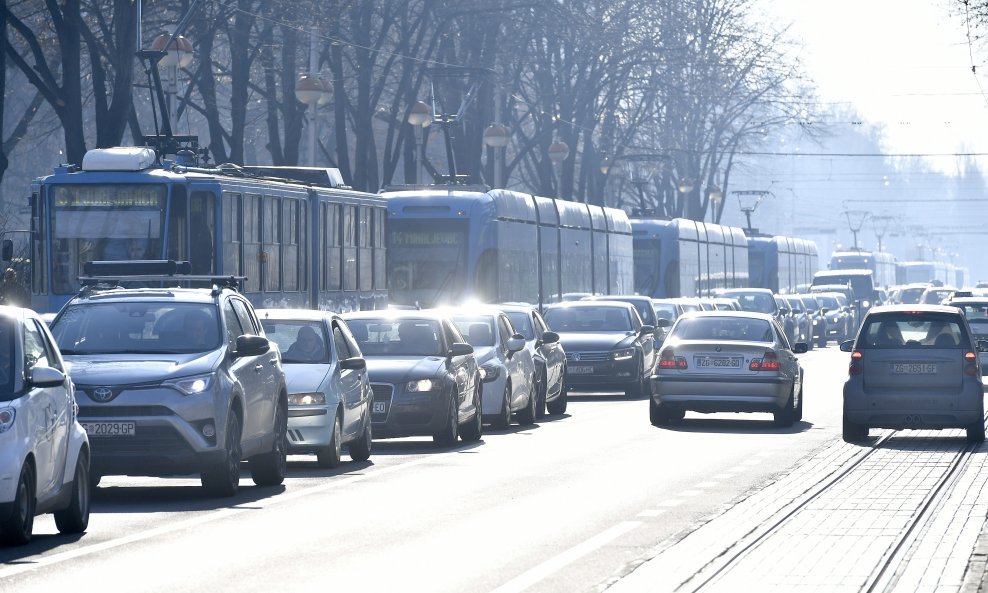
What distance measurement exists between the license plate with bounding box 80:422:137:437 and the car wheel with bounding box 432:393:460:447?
6.84 meters

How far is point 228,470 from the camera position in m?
15.9

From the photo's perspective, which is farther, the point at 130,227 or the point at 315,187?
the point at 315,187

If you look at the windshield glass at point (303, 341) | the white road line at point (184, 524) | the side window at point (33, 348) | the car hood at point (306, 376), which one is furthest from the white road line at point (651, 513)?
the windshield glass at point (303, 341)

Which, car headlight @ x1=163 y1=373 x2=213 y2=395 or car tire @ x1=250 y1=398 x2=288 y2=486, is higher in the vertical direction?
car headlight @ x1=163 y1=373 x2=213 y2=395

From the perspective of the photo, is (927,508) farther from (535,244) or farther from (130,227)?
(535,244)

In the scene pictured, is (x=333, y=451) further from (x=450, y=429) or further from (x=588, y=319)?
(x=588, y=319)

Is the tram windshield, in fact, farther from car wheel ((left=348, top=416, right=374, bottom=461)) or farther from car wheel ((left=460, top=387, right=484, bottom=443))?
car wheel ((left=348, top=416, right=374, bottom=461))

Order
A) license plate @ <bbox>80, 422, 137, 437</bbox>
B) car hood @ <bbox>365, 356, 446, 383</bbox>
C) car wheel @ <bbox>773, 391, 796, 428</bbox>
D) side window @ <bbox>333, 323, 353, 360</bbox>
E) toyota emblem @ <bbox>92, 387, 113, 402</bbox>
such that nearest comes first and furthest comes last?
license plate @ <bbox>80, 422, 137, 437</bbox>, toyota emblem @ <bbox>92, 387, 113, 402</bbox>, side window @ <bbox>333, 323, 353, 360</bbox>, car hood @ <bbox>365, 356, 446, 383</bbox>, car wheel @ <bbox>773, 391, 796, 428</bbox>

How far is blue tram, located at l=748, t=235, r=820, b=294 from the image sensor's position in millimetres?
78938

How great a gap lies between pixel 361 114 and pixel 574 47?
57.1 feet

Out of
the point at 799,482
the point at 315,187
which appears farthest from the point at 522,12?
the point at 799,482

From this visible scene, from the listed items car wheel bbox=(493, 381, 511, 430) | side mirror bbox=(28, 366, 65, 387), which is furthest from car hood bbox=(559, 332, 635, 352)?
side mirror bbox=(28, 366, 65, 387)

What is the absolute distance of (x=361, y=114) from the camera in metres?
49.0

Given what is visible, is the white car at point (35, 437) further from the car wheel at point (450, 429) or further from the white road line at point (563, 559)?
the car wheel at point (450, 429)
